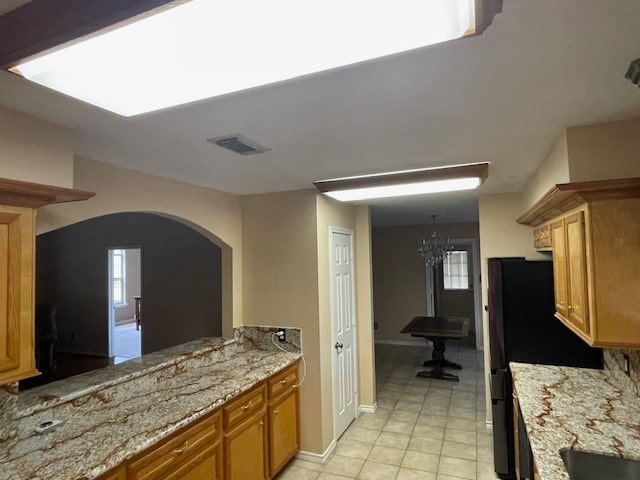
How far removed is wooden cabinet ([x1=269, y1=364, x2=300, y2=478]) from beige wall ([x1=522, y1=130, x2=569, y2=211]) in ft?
7.90

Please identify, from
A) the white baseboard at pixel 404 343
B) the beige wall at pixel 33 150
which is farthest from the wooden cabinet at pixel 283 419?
the white baseboard at pixel 404 343

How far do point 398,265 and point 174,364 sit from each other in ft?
18.0

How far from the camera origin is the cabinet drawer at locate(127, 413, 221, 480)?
70.5 inches

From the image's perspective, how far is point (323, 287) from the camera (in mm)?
3379

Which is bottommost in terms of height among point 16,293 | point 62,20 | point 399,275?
point 399,275

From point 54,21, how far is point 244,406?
2.44m

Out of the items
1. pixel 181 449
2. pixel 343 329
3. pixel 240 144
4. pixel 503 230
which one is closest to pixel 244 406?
pixel 181 449

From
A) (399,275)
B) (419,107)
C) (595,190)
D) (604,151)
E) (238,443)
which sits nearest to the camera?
(419,107)

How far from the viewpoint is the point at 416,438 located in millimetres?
3621

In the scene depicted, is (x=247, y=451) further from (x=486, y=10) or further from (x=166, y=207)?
(x=486, y=10)

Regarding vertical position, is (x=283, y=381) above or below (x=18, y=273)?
below

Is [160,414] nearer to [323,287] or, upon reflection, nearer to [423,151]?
[323,287]

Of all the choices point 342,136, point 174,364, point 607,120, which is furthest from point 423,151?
point 174,364

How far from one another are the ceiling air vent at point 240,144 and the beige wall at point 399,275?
5.84m
